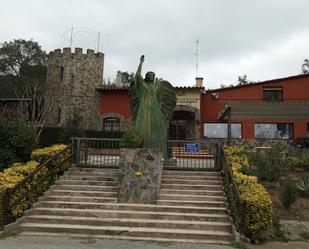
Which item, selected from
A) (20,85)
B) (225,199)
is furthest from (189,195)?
(20,85)

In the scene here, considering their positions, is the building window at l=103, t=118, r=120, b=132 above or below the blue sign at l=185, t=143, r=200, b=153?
above

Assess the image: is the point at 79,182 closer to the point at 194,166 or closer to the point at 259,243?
the point at 194,166

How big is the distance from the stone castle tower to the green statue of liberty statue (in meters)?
16.1

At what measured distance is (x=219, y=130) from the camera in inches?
1121

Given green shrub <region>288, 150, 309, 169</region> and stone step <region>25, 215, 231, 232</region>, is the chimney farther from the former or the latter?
stone step <region>25, 215, 231, 232</region>

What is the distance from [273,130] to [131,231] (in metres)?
20.8

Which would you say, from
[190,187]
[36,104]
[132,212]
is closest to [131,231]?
[132,212]

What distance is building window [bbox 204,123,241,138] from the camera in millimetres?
28203

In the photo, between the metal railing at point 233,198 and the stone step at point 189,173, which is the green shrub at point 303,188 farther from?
the stone step at point 189,173

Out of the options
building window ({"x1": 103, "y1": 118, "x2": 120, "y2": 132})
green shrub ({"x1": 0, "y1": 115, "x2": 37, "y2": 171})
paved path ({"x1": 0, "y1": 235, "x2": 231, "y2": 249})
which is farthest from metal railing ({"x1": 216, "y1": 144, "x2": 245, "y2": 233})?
building window ({"x1": 103, "y1": 118, "x2": 120, "y2": 132})

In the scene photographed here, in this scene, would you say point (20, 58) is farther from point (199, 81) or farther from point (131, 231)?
point (131, 231)

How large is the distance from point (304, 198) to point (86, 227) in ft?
20.8

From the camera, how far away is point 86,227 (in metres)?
9.43

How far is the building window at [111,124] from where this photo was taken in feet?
96.2
